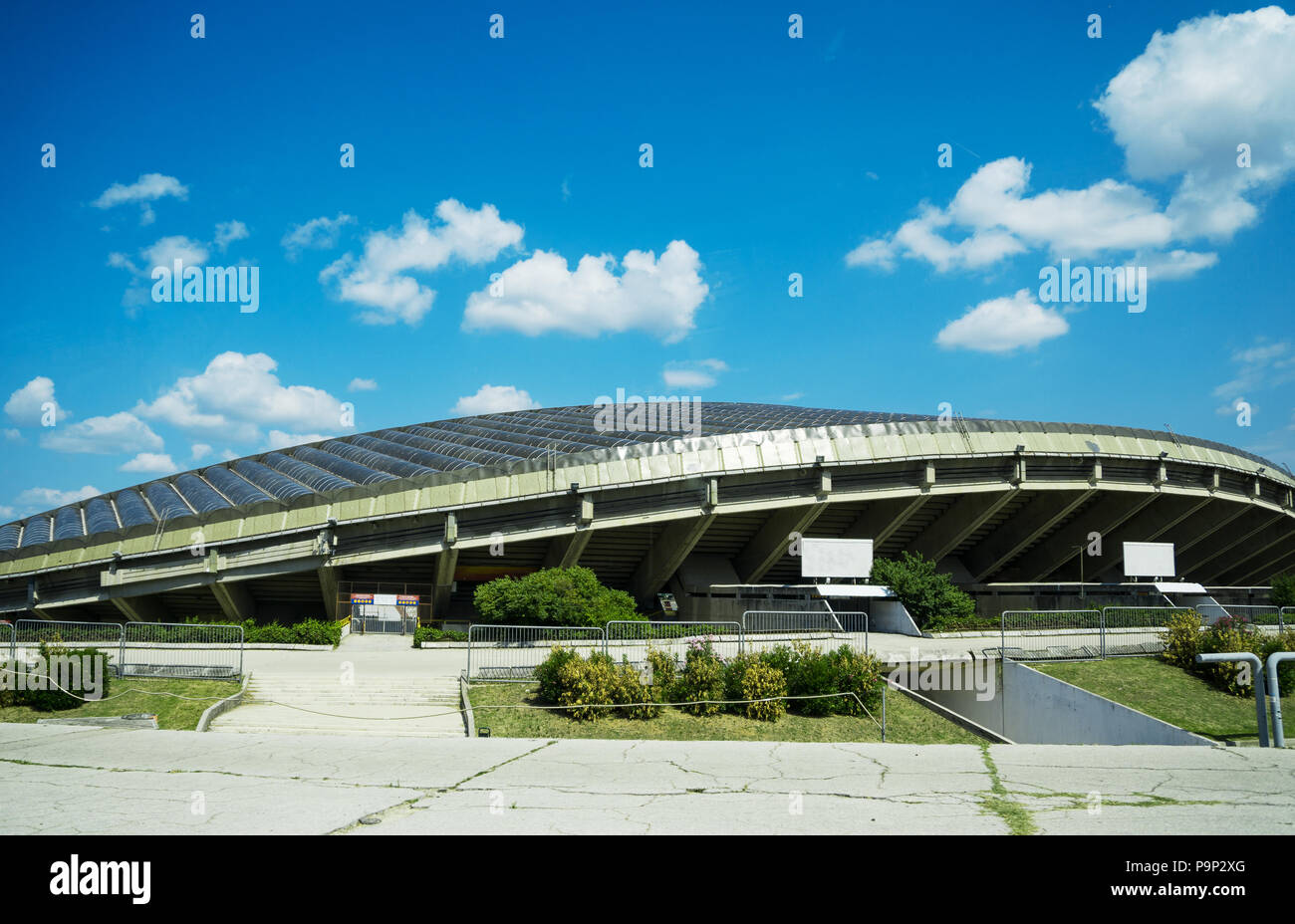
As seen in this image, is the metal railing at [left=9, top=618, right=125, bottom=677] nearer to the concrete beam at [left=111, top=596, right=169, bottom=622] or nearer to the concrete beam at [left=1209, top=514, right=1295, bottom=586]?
the concrete beam at [left=111, top=596, right=169, bottom=622]

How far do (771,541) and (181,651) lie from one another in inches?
824

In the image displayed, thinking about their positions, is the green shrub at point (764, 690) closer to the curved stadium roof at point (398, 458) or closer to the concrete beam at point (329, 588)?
the curved stadium roof at point (398, 458)

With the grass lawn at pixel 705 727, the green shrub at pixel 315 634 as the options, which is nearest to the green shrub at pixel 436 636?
the green shrub at pixel 315 634

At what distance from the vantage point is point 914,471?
3294cm

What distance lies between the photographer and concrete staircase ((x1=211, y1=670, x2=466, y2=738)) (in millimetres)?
16500

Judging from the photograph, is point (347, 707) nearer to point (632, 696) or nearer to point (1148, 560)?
point (632, 696)

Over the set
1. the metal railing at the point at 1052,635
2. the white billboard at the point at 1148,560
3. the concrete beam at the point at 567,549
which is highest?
the concrete beam at the point at 567,549

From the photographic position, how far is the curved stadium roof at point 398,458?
30.2 metres

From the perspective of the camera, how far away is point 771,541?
111ft

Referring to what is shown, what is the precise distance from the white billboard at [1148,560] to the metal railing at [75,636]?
33.8m

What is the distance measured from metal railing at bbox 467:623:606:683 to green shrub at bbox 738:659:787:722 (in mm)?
3449

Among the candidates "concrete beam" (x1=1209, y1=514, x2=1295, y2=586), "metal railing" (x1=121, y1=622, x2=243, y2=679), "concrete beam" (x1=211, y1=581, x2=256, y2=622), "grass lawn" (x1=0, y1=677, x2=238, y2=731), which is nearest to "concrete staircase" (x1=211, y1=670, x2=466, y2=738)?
"grass lawn" (x1=0, y1=677, x2=238, y2=731)

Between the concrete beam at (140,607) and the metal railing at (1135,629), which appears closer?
the metal railing at (1135,629)

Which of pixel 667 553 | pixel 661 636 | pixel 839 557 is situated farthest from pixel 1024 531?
pixel 661 636
